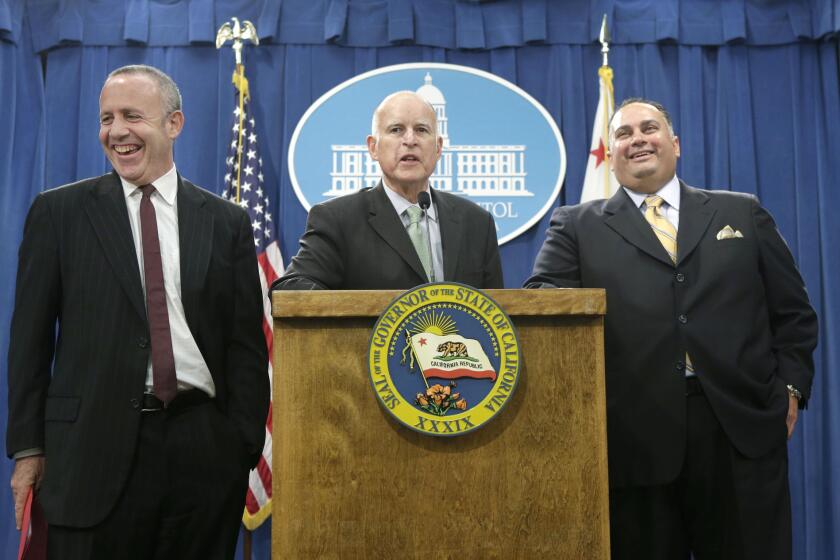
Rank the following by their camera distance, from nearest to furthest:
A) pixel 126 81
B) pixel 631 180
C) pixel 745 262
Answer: pixel 126 81
pixel 745 262
pixel 631 180

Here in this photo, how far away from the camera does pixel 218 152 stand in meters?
4.29

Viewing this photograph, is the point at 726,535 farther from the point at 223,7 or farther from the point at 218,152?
the point at 223,7

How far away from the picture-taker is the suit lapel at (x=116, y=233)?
6.24 feet

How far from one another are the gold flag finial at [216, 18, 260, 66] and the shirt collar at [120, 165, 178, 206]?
213 centimetres

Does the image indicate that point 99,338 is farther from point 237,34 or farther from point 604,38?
point 604,38

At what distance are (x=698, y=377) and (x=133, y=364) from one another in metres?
1.36

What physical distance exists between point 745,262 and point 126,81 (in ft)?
5.43

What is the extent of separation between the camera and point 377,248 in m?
2.07

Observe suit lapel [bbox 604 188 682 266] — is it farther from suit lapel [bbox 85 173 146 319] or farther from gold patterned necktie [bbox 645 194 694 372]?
suit lapel [bbox 85 173 146 319]

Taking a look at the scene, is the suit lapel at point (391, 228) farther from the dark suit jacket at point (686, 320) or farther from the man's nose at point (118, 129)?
the man's nose at point (118, 129)

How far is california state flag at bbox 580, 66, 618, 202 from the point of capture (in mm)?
4117

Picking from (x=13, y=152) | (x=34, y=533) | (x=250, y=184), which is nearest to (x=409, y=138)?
(x=34, y=533)

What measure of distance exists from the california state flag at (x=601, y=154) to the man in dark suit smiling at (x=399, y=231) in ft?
6.51

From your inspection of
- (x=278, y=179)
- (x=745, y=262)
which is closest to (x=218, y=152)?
(x=278, y=179)
